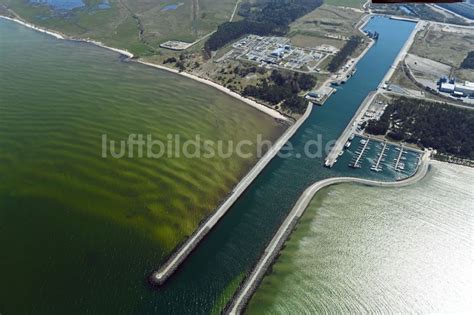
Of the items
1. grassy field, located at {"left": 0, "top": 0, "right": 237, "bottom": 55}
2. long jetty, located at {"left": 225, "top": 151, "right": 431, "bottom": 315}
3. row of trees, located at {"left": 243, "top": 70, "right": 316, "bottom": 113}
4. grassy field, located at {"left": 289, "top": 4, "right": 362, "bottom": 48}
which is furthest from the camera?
grassy field, located at {"left": 0, "top": 0, "right": 237, "bottom": 55}

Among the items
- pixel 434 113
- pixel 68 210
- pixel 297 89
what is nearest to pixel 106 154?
pixel 68 210

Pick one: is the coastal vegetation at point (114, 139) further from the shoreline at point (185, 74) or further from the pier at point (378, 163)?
the pier at point (378, 163)

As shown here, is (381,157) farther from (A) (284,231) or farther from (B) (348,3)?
(B) (348,3)

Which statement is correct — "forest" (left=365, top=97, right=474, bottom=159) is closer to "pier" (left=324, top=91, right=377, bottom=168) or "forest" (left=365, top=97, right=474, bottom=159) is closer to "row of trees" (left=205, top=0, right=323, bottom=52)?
"pier" (left=324, top=91, right=377, bottom=168)

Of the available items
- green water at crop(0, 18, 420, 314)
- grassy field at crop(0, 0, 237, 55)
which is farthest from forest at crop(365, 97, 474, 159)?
grassy field at crop(0, 0, 237, 55)

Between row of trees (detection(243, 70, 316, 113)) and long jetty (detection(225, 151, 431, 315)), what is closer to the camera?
long jetty (detection(225, 151, 431, 315))

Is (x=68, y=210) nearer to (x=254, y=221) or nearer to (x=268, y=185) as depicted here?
(x=254, y=221)
